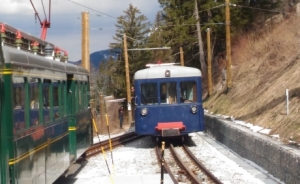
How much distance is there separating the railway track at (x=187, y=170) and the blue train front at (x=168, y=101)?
3.82 feet

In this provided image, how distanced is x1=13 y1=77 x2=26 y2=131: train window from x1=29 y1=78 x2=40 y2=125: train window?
449mm

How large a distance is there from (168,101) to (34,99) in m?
10.7

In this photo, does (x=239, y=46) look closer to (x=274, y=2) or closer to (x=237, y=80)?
(x=274, y=2)

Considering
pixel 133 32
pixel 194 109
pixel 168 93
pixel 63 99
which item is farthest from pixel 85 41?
pixel 133 32

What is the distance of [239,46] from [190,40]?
18.4 feet

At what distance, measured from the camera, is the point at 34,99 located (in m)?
8.55

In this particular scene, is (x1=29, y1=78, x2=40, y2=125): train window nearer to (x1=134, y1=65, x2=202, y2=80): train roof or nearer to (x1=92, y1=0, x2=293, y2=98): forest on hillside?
(x1=134, y1=65, x2=202, y2=80): train roof

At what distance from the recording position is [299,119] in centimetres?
1448

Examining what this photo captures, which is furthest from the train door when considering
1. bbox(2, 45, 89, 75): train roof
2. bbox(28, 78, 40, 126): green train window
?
bbox(28, 78, 40, 126): green train window

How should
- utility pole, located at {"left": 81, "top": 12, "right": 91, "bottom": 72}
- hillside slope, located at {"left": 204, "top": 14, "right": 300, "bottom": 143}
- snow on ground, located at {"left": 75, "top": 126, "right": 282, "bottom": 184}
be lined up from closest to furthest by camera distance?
snow on ground, located at {"left": 75, "top": 126, "right": 282, "bottom": 184} < hillside slope, located at {"left": 204, "top": 14, "right": 300, "bottom": 143} < utility pole, located at {"left": 81, "top": 12, "right": 91, "bottom": 72}

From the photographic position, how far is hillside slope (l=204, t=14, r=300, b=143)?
1619 cm

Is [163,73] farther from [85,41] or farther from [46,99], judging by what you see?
[46,99]

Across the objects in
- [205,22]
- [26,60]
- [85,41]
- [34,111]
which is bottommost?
[34,111]

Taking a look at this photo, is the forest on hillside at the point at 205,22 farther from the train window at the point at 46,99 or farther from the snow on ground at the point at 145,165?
the train window at the point at 46,99
